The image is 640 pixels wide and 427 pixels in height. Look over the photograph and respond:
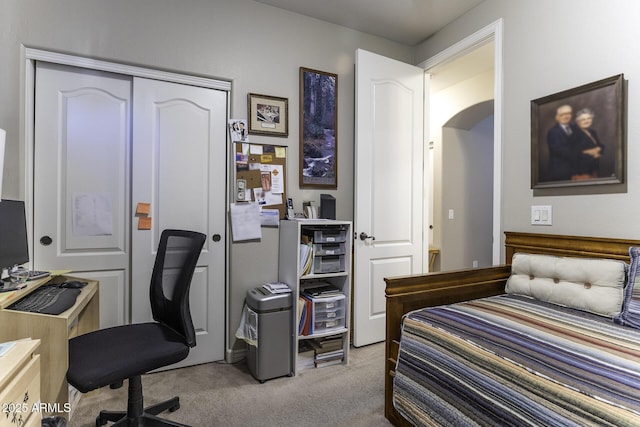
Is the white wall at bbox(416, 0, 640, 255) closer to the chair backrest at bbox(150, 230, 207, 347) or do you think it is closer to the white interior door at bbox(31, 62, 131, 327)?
the chair backrest at bbox(150, 230, 207, 347)

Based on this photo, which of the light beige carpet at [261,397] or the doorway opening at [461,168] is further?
the doorway opening at [461,168]

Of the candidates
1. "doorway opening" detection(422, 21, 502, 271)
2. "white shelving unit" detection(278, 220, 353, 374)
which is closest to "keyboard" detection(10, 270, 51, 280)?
"white shelving unit" detection(278, 220, 353, 374)

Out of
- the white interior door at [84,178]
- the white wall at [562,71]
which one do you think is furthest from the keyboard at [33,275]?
the white wall at [562,71]

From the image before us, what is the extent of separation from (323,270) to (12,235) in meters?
1.82

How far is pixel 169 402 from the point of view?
181cm

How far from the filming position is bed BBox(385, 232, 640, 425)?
0.98 m

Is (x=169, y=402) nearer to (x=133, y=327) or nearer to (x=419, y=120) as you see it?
(x=133, y=327)

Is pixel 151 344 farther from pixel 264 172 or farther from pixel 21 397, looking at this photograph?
pixel 264 172

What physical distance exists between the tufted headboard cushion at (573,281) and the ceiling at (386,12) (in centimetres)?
204

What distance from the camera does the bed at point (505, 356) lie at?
98 cm

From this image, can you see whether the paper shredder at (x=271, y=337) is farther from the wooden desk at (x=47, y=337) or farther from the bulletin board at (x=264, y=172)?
the wooden desk at (x=47, y=337)

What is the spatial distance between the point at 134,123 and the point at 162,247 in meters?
0.99

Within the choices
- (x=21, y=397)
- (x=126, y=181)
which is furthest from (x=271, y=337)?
(x=126, y=181)

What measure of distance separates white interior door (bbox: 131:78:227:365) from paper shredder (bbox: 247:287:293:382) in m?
0.43
